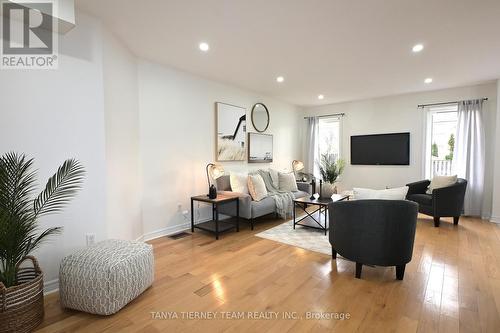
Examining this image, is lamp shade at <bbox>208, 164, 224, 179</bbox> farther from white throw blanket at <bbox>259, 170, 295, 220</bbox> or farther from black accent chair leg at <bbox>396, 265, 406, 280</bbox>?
black accent chair leg at <bbox>396, 265, 406, 280</bbox>

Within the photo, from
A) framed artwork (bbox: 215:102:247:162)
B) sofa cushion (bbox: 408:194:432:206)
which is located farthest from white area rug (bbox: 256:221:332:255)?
sofa cushion (bbox: 408:194:432:206)

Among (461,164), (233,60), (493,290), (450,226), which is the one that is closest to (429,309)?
(493,290)

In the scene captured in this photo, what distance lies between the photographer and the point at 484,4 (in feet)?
7.08

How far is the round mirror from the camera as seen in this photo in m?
5.31

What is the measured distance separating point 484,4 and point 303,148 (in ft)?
16.1

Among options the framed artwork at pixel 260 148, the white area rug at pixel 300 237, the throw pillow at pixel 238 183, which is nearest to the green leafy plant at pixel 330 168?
the white area rug at pixel 300 237

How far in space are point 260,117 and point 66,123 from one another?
12.5 feet

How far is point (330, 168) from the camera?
16.1ft

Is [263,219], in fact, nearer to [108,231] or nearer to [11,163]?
[108,231]

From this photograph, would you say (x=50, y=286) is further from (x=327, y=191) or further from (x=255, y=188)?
(x=327, y=191)

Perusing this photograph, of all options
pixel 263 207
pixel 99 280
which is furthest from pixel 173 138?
pixel 99 280

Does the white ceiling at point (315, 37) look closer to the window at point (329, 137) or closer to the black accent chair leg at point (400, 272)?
the window at point (329, 137)

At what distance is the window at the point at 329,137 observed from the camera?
21.0ft

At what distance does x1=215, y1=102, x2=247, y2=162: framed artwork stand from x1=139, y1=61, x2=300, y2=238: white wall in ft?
0.39
